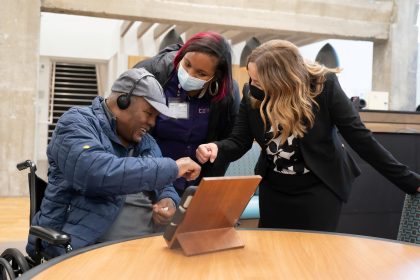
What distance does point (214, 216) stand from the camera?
126cm

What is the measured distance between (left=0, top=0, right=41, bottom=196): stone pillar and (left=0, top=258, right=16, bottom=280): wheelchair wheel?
4.87m

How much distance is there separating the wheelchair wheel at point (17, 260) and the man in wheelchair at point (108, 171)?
0.14 ft

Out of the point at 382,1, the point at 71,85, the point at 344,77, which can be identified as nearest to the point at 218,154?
the point at 382,1

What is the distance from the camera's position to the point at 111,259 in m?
1.17

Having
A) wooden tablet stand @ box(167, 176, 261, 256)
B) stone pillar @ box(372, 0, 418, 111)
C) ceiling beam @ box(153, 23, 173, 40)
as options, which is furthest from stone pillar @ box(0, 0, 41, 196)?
stone pillar @ box(372, 0, 418, 111)

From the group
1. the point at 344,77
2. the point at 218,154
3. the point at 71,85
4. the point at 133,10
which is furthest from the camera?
the point at 71,85

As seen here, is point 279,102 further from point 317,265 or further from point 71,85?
point 71,85

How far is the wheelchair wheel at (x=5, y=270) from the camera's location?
1.47 m

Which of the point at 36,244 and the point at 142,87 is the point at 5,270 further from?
the point at 142,87

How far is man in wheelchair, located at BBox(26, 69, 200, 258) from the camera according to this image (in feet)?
4.90

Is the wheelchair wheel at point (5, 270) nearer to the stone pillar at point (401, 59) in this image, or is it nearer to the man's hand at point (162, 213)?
the man's hand at point (162, 213)

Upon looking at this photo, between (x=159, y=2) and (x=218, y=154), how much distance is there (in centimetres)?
532

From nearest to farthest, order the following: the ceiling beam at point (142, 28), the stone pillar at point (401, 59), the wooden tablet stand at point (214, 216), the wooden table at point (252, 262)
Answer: the wooden table at point (252, 262) < the wooden tablet stand at point (214, 216) < the stone pillar at point (401, 59) < the ceiling beam at point (142, 28)

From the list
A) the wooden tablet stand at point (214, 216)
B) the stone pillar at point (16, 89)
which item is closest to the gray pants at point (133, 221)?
the wooden tablet stand at point (214, 216)
